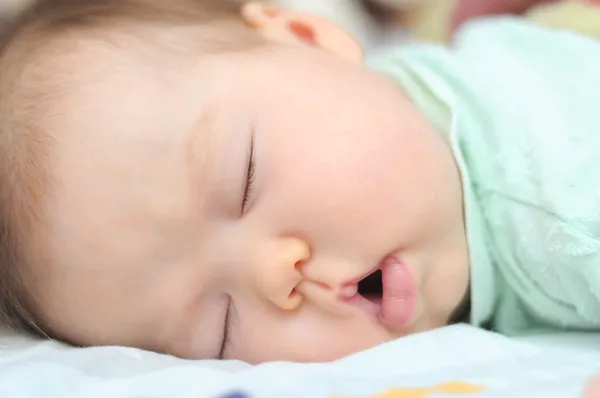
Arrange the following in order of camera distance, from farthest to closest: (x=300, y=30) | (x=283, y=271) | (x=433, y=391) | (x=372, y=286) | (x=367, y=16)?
1. (x=367, y=16)
2. (x=300, y=30)
3. (x=372, y=286)
4. (x=283, y=271)
5. (x=433, y=391)

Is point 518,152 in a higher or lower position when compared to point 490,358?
higher

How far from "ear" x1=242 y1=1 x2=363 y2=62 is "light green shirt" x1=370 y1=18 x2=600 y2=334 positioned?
0.10 meters

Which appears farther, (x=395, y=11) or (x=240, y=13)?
(x=395, y=11)

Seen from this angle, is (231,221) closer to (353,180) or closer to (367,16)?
(353,180)

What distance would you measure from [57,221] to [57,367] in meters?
0.17

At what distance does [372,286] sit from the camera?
0.94 m

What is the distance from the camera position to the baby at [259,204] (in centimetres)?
85

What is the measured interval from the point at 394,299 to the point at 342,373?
0.54ft

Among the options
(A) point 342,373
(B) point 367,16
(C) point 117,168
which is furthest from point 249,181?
(B) point 367,16

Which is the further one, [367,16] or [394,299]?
[367,16]

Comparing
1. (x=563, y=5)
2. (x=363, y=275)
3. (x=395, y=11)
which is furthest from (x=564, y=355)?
(x=395, y=11)

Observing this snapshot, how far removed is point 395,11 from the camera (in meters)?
2.27

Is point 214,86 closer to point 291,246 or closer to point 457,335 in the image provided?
point 291,246

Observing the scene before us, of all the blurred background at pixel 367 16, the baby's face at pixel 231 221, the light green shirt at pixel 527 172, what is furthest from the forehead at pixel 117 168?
the blurred background at pixel 367 16
